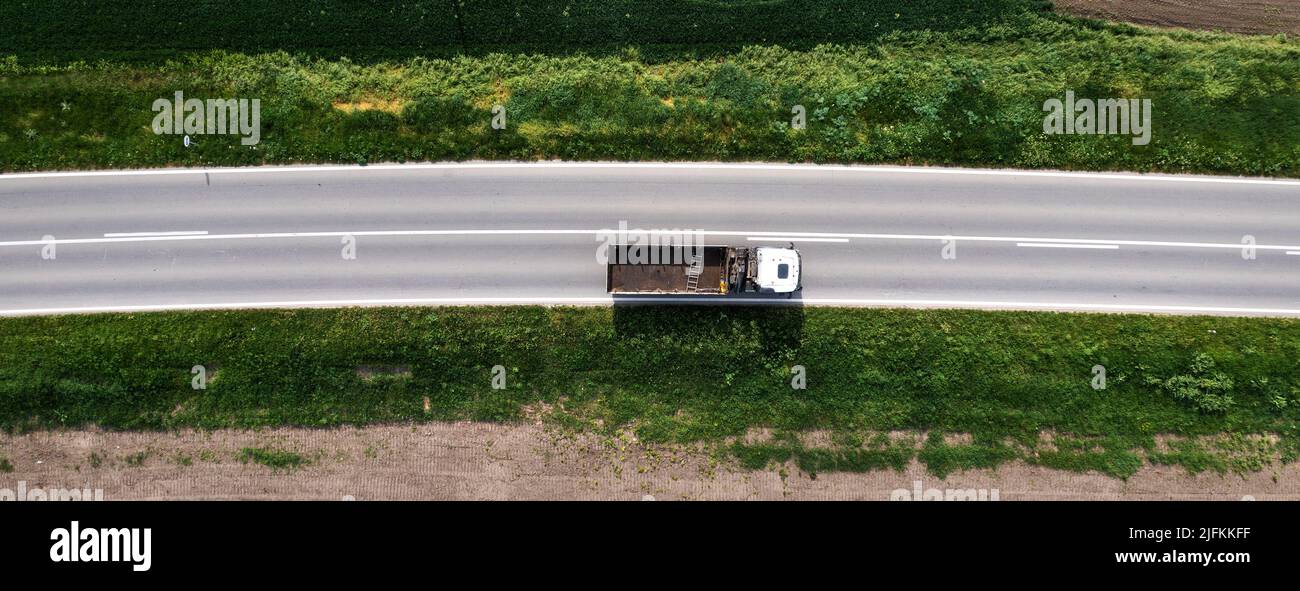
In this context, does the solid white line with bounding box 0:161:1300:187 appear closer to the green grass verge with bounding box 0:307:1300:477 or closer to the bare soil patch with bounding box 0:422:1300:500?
the green grass verge with bounding box 0:307:1300:477

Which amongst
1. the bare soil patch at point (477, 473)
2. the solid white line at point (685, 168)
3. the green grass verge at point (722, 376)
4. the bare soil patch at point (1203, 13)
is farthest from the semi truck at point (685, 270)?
the bare soil patch at point (1203, 13)

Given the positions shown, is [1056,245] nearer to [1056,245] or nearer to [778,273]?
[1056,245]

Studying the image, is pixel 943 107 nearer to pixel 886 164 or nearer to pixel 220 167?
pixel 886 164

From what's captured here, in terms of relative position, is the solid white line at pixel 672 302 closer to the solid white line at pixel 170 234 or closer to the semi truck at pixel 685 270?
the semi truck at pixel 685 270

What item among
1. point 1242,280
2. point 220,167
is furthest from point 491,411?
point 1242,280

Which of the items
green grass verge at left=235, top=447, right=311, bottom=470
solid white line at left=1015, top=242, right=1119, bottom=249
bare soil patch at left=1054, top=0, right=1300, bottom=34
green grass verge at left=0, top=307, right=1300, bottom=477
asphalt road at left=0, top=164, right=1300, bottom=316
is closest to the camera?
green grass verge at left=235, top=447, right=311, bottom=470

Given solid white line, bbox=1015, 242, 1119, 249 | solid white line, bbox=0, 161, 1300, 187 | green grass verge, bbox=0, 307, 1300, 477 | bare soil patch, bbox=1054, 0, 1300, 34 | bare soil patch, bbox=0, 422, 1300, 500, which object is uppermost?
bare soil patch, bbox=1054, 0, 1300, 34

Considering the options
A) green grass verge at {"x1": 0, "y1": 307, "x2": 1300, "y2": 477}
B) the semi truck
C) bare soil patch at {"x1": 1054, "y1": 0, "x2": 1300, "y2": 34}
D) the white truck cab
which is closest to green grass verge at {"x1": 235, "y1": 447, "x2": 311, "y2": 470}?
green grass verge at {"x1": 0, "y1": 307, "x2": 1300, "y2": 477}

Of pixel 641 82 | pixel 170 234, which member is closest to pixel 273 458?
pixel 170 234
